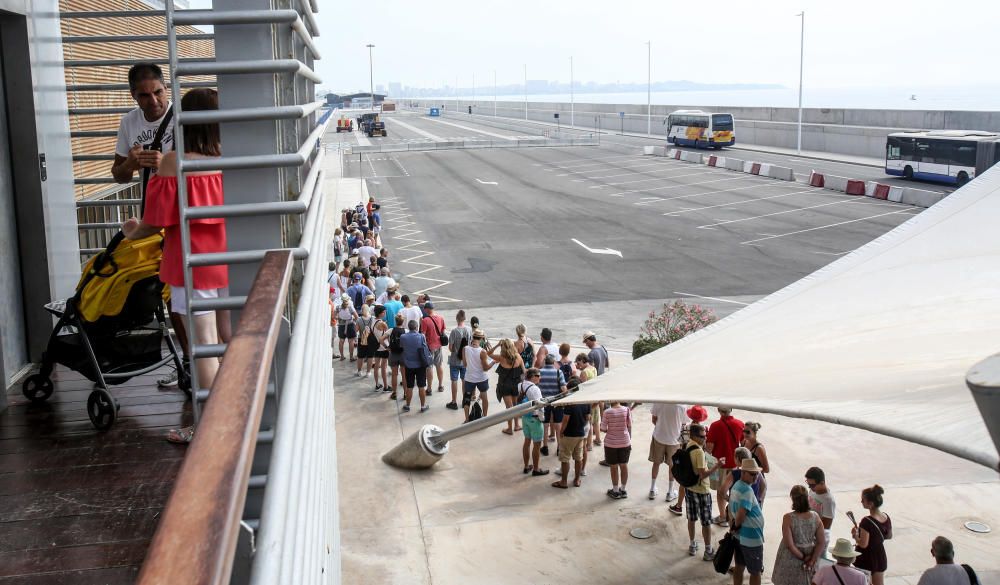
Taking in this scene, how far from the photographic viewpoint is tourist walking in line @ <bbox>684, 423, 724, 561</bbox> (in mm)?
10367

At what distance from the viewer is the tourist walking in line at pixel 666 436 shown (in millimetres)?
11609

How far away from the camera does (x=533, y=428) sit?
12.8 meters

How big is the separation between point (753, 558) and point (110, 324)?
21.3 feet

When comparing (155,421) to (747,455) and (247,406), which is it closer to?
(247,406)

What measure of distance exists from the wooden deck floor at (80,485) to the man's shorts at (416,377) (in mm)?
9130

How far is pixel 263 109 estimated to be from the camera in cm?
345

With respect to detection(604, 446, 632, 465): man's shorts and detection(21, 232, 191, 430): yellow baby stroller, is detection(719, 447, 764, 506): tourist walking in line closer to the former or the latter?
detection(604, 446, 632, 465): man's shorts

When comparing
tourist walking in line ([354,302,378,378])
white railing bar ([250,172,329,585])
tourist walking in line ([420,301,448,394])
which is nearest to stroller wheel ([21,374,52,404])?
white railing bar ([250,172,329,585])

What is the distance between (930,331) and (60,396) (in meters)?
5.27

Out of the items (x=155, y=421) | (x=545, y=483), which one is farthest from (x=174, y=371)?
(x=545, y=483)

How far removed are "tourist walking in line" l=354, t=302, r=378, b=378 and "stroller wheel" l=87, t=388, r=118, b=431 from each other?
11207mm

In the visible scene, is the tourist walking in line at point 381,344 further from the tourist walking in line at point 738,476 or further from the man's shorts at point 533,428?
the tourist walking in line at point 738,476

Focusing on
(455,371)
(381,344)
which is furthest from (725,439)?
(381,344)

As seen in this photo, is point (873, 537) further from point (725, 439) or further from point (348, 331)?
point (348, 331)
